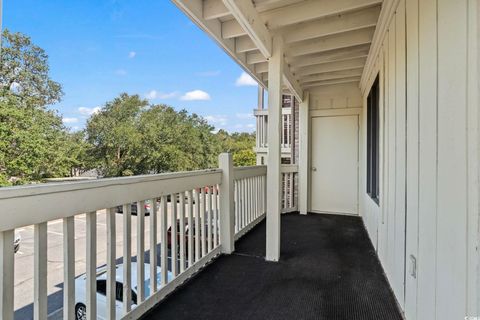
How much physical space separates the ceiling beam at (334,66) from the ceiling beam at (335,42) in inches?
27.3

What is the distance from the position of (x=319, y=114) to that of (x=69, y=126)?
4.04m

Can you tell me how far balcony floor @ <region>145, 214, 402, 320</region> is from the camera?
6.23 ft

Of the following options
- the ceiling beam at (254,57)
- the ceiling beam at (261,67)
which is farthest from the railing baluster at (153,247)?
the ceiling beam at (261,67)

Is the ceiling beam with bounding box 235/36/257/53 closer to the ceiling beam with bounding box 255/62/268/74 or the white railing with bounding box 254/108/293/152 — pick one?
the ceiling beam with bounding box 255/62/268/74

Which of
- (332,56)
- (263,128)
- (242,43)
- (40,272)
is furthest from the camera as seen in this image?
(263,128)

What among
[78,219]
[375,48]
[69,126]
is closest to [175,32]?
[69,126]

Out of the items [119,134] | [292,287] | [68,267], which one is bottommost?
[292,287]

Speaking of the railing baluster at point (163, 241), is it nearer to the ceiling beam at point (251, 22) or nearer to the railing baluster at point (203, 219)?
the railing baluster at point (203, 219)

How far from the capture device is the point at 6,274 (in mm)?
1121

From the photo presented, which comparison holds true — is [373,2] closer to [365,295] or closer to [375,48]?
[375,48]

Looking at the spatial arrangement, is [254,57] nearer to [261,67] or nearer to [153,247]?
[261,67]

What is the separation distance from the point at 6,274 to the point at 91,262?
0.42 m

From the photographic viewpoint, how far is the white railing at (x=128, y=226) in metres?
1.15

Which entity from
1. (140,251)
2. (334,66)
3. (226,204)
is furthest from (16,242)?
(334,66)
